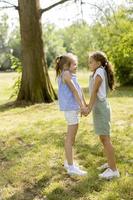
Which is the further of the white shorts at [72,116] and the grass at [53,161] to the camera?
the white shorts at [72,116]

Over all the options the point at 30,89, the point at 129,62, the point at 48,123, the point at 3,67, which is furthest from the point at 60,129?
the point at 3,67

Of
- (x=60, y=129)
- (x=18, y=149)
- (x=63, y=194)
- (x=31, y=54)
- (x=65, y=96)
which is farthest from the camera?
(x=31, y=54)

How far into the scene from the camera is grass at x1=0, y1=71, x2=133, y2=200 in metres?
5.14

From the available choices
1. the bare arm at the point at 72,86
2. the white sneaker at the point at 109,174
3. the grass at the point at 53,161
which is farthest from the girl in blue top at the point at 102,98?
the grass at the point at 53,161

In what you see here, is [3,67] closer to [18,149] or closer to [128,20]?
[128,20]

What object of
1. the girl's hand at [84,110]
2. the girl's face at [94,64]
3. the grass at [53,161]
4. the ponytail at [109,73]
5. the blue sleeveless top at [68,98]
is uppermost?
the girl's face at [94,64]

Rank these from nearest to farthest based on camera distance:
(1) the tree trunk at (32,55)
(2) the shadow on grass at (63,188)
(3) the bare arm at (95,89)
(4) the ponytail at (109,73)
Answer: (2) the shadow on grass at (63,188) → (3) the bare arm at (95,89) → (4) the ponytail at (109,73) → (1) the tree trunk at (32,55)

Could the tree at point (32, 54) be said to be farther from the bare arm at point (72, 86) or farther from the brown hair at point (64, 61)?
the bare arm at point (72, 86)

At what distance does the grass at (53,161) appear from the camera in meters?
5.14

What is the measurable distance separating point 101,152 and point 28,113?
17.1 ft

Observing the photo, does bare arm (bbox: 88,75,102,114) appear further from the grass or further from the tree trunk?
the tree trunk

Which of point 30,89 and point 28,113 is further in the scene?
point 30,89

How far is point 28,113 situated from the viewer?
38.5 ft

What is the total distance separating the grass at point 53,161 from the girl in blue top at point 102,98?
397 mm
